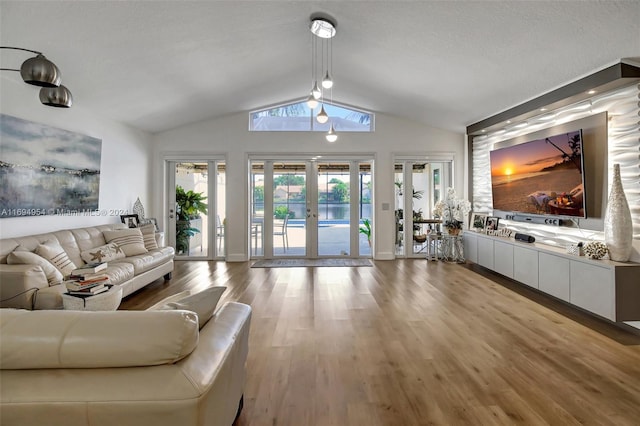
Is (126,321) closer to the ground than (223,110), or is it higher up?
closer to the ground

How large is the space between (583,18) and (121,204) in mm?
6474

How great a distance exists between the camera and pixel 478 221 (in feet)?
18.2

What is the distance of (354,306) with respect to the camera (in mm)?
3625

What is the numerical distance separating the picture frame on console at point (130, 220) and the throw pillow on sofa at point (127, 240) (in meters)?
0.67

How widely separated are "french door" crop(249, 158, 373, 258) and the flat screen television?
248 cm

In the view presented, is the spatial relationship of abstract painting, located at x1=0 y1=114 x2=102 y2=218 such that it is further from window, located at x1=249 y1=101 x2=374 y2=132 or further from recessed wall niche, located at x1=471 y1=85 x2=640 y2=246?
recessed wall niche, located at x1=471 y1=85 x2=640 y2=246

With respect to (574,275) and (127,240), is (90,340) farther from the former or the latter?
(574,275)

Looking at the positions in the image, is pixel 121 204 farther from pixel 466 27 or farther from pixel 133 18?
pixel 466 27

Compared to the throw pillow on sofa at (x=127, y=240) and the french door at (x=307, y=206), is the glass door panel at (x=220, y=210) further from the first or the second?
the throw pillow on sofa at (x=127, y=240)

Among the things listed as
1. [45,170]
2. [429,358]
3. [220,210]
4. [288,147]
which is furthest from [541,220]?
[45,170]

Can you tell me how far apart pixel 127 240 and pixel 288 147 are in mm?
3395

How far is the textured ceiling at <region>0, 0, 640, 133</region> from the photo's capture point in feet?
8.89

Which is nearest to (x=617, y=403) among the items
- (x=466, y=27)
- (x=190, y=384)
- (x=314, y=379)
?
(x=314, y=379)

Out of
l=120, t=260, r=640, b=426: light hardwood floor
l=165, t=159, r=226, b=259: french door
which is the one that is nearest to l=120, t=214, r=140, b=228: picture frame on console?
l=165, t=159, r=226, b=259: french door
